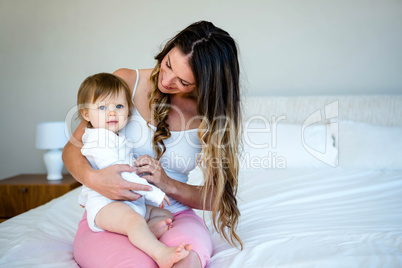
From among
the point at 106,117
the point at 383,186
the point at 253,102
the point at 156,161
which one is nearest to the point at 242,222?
the point at 156,161

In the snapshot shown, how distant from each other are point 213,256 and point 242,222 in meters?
0.39

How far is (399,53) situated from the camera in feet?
9.30

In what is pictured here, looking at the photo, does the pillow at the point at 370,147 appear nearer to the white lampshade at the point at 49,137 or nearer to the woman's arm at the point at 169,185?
the woman's arm at the point at 169,185

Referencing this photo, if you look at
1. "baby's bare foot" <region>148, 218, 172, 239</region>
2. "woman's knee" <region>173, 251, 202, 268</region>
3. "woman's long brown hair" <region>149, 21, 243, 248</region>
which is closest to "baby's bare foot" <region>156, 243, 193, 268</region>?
"woman's knee" <region>173, 251, 202, 268</region>

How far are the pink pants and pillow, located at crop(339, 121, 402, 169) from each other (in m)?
1.64

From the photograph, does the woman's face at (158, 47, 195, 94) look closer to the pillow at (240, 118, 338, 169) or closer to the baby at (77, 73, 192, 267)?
the baby at (77, 73, 192, 267)

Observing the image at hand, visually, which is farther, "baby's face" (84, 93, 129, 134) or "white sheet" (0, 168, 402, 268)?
"baby's face" (84, 93, 129, 134)

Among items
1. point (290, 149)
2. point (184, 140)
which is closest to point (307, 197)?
point (290, 149)

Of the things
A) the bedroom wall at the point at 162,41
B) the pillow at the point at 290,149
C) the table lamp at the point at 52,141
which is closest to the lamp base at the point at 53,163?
the table lamp at the point at 52,141

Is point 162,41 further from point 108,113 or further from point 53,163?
point 108,113

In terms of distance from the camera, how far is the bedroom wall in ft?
9.42

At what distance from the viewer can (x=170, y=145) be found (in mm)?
1410

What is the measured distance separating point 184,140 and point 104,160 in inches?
13.1

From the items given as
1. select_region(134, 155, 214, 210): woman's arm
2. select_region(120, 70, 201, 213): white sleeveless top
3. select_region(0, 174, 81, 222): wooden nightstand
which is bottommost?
select_region(0, 174, 81, 222): wooden nightstand
